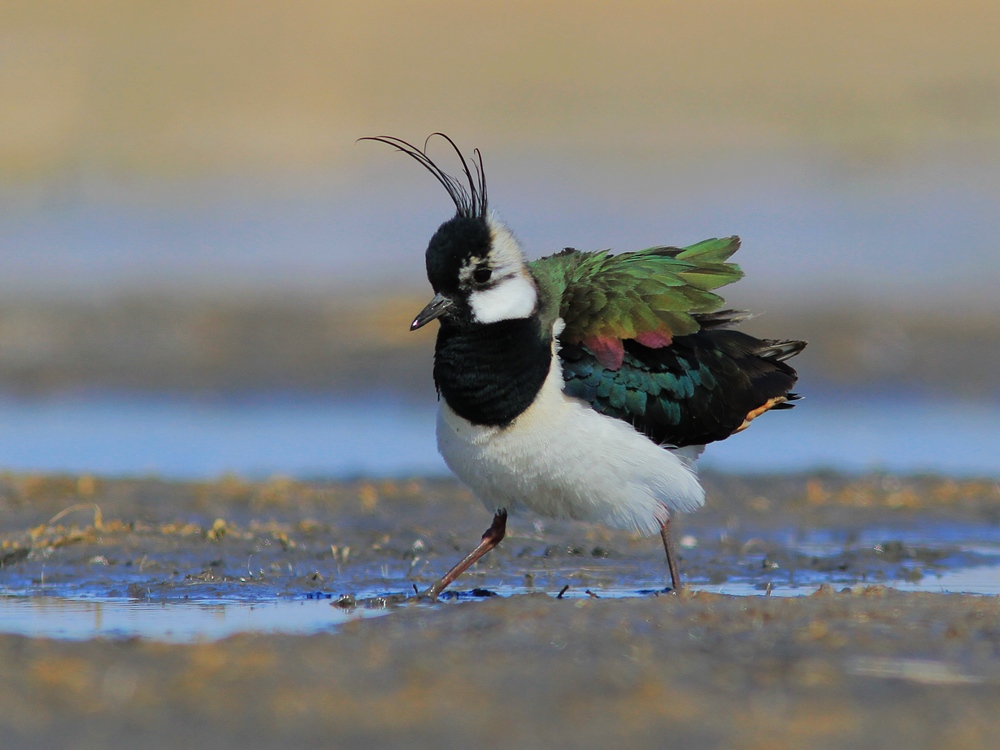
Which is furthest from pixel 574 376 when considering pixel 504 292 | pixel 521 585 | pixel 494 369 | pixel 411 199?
pixel 411 199

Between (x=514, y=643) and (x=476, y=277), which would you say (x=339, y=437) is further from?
(x=514, y=643)

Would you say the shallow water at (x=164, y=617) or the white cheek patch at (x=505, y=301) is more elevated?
the white cheek patch at (x=505, y=301)

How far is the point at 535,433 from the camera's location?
6.55m

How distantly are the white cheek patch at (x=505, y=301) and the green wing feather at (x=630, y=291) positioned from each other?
10 centimetres

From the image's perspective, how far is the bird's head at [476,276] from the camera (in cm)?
676

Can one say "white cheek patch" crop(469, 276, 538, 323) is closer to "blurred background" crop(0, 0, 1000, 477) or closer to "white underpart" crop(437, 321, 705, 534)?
"white underpart" crop(437, 321, 705, 534)

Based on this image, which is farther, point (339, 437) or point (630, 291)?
point (339, 437)

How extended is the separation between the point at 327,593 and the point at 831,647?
2.72 m

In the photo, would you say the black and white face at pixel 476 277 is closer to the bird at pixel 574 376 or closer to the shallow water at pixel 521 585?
the bird at pixel 574 376

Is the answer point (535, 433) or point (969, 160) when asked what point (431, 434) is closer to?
point (535, 433)

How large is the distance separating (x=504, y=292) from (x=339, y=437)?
6.48 m

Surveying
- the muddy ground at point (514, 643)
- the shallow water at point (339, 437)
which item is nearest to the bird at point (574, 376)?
the muddy ground at point (514, 643)

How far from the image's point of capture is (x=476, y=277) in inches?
269

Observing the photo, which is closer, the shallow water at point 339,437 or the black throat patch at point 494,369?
the black throat patch at point 494,369
